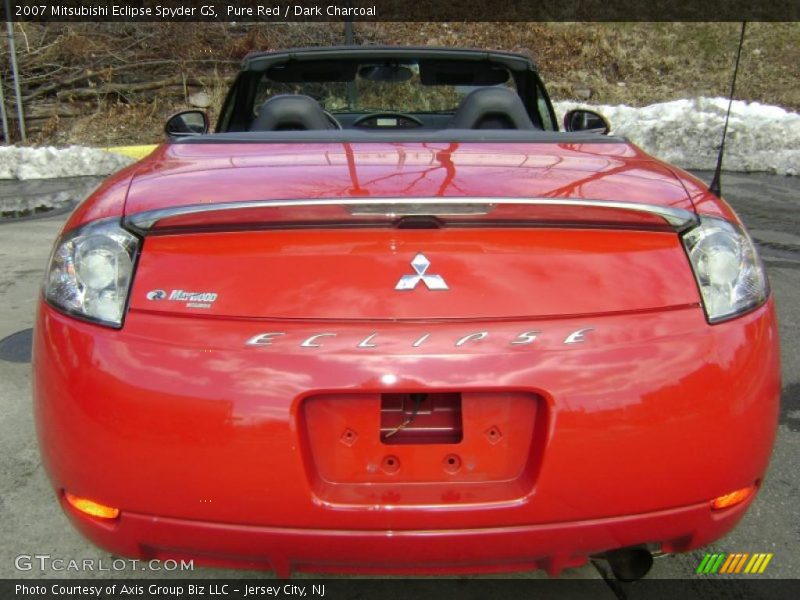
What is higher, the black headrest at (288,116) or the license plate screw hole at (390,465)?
the black headrest at (288,116)

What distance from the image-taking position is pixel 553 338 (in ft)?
5.07

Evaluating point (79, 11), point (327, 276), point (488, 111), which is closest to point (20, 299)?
point (488, 111)

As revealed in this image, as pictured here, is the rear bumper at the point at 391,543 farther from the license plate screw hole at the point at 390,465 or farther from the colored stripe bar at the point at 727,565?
the colored stripe bar at the point at 727,565

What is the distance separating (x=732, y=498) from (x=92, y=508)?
4.95 feet

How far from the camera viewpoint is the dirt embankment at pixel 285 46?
1353 cm

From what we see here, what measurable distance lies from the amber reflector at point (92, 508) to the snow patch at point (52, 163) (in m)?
8.84

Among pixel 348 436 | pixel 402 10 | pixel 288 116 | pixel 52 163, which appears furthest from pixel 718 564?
pixel 402 10

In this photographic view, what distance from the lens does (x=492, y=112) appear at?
3.11 metres

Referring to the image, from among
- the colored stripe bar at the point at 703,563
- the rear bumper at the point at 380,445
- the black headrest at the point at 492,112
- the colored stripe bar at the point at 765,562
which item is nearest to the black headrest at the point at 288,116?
the black headrest at the point at 492,112

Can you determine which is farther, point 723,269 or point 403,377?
point 723,269

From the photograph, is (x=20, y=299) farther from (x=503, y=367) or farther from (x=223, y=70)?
(x=223, y=70)

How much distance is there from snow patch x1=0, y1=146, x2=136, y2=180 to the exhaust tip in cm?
934

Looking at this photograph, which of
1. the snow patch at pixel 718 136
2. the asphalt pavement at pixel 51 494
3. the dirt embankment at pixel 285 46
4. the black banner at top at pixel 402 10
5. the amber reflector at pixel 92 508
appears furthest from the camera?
the black banner at top at pixel 402 10

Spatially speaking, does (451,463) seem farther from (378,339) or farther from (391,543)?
(378,339)
